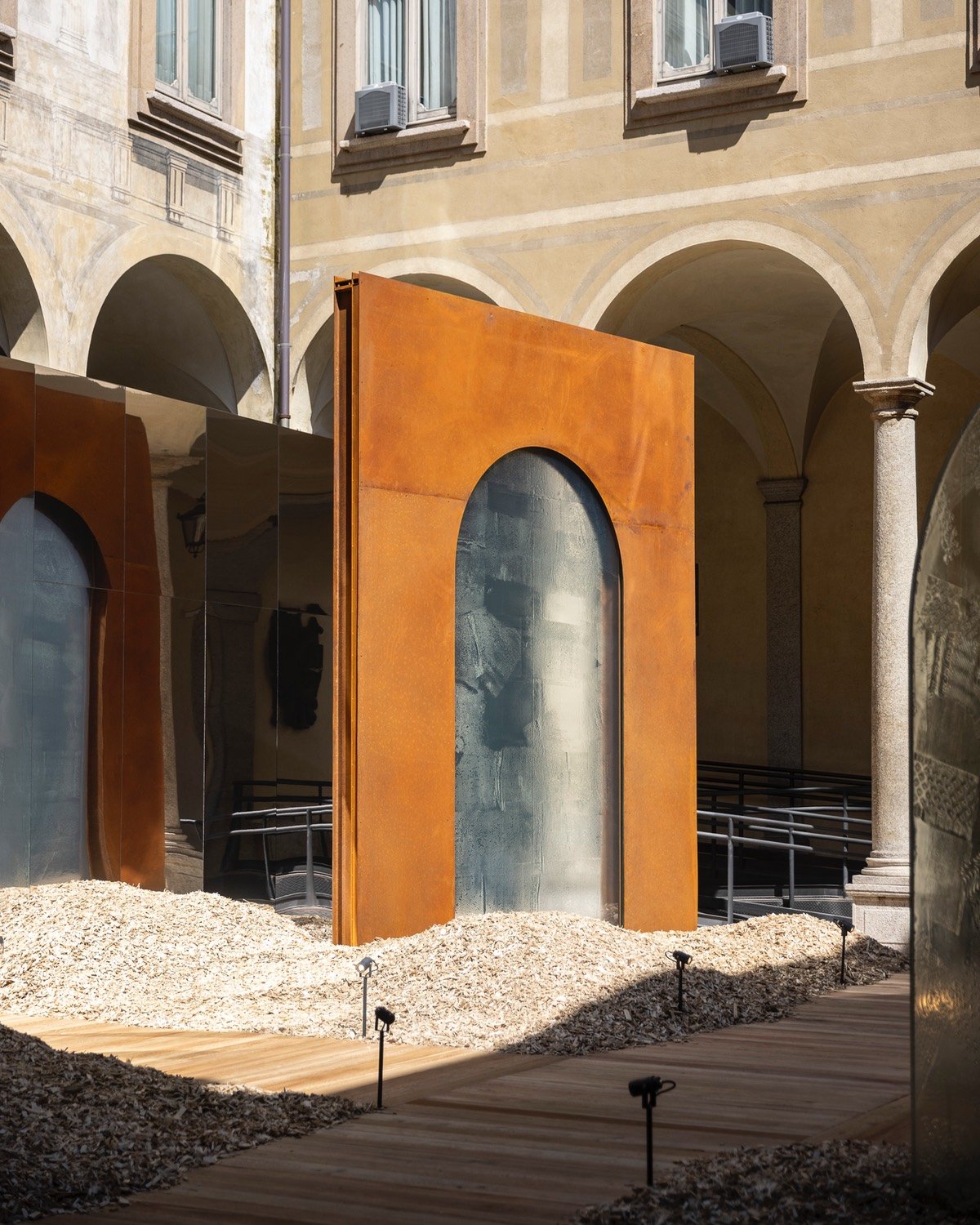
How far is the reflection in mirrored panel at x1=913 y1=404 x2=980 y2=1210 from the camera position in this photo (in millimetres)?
5000

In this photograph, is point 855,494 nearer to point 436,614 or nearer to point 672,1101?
point 436,614

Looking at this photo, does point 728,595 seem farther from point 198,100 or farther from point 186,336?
point 198,100

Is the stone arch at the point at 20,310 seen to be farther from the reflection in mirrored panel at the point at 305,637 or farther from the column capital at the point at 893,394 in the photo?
the column capital at the point at 893,394

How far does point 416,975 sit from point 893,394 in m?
6.69

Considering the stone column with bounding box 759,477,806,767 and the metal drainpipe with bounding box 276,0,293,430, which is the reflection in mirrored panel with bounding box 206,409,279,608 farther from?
the stone column with bounding box 759,477,806,767

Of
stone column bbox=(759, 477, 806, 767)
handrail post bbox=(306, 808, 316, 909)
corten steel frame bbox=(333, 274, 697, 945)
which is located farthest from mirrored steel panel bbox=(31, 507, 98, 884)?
stone column bbox=(759, 477, 806, 767)

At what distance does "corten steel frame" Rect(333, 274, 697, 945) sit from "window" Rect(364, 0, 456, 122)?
4.48 metres

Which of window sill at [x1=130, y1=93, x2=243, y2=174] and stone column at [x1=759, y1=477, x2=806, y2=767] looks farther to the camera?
stone column at [x1=759, y1=477, x2=806, y2=767]

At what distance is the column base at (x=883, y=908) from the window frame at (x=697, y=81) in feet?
20.3

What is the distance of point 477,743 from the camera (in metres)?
11.3

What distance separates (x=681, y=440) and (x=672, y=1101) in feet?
22.1

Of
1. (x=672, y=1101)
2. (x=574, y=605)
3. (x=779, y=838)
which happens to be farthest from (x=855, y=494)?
(x=672, y=1101)

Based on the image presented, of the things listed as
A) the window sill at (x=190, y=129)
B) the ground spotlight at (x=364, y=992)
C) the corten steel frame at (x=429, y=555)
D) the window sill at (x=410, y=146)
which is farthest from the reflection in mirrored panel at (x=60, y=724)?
the window sill at (x=410, y=146)

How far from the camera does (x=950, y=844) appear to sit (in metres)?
5.08
